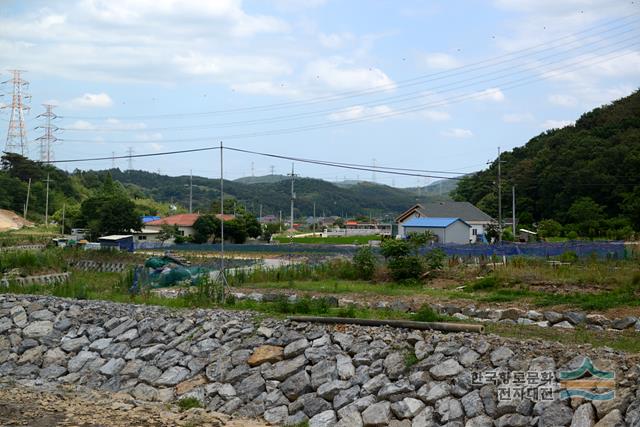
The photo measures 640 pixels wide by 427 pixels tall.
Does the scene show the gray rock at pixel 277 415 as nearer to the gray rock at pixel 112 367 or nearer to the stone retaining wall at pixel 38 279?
the gray rock at pixel 112 367

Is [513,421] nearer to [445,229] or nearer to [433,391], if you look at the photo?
[433,391]

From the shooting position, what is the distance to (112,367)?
1410 cm

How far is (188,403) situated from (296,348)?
6.75 feet

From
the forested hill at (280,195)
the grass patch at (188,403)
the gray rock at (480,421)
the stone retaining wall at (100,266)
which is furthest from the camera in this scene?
the forested hill at (280,195)

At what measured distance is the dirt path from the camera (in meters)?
11.0

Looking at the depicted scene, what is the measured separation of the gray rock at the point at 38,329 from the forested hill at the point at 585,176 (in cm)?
3774

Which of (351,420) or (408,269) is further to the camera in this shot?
(408,269)

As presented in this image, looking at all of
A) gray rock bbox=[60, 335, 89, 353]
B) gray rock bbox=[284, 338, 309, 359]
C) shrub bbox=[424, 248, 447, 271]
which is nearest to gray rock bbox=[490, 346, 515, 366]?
gray rock bbox=[284, 338, 309, 359]

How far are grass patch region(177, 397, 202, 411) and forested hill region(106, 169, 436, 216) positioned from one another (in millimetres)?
114487

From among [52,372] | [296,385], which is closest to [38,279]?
[52,372]

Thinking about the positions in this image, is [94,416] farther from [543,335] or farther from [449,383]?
[543,335]

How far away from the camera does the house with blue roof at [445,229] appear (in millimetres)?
44969

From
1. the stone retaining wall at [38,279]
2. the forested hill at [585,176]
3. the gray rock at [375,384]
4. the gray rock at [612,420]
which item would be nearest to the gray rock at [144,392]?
the gray rock at [375,384]

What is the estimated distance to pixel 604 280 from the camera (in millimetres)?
19859
